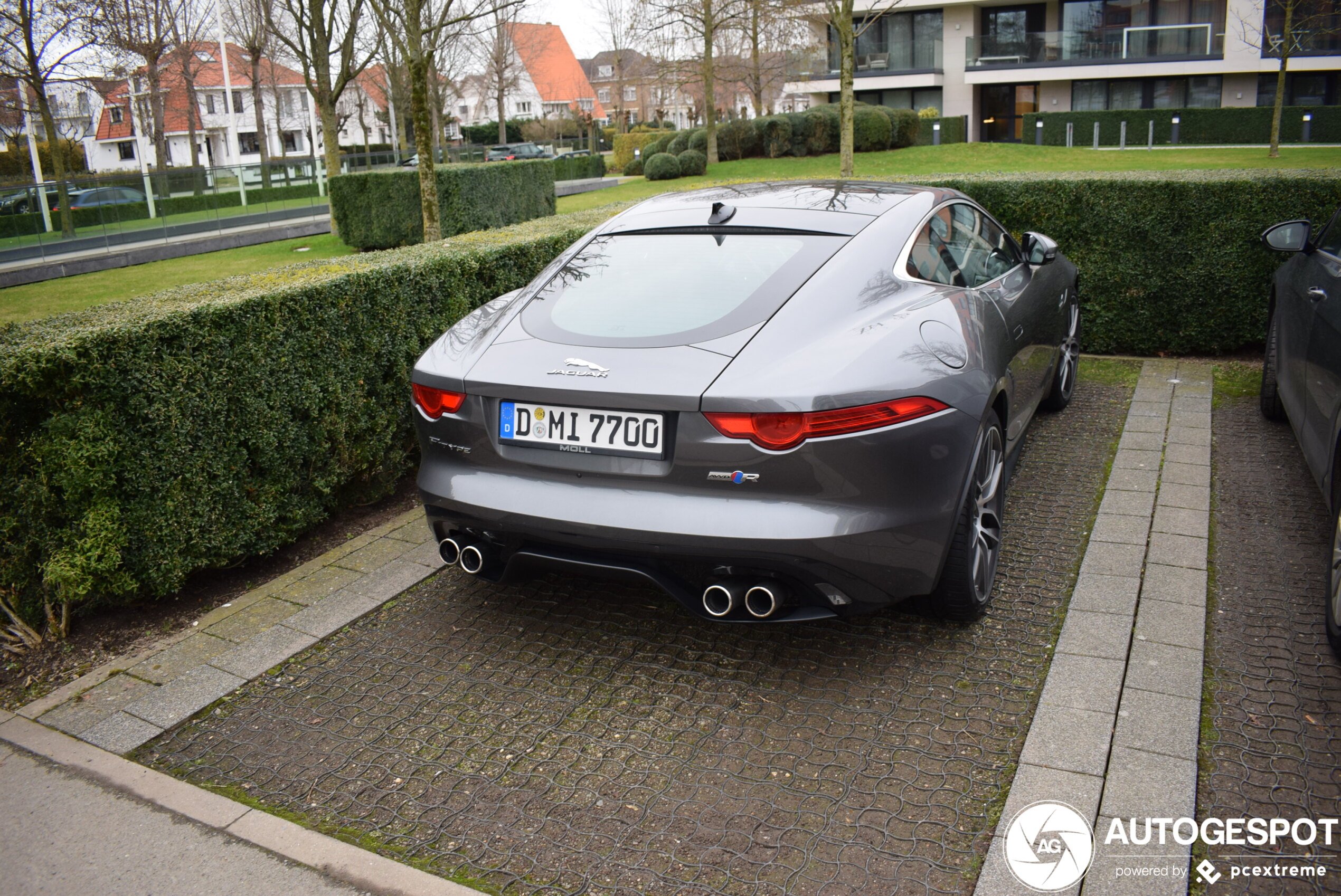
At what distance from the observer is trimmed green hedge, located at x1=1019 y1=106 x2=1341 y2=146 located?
36500 mm

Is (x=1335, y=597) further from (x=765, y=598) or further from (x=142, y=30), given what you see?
(x=142, y=30)

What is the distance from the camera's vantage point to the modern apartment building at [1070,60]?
3866 centimetres

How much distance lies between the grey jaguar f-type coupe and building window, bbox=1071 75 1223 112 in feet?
135

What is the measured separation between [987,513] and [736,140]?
35.7 meters

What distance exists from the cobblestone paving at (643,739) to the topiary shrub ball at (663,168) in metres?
32.3

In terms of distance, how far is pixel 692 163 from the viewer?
1384 inches

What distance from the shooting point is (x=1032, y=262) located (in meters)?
5.34

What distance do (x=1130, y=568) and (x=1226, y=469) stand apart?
1641mm

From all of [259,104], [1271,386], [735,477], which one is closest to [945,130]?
[259,104]

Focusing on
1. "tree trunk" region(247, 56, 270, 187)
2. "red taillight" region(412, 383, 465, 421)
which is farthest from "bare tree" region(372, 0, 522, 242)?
"tree trunk" region(247, 56, 270, 187)

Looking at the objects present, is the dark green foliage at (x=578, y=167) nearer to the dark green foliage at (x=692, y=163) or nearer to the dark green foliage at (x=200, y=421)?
the dark green foliage at (x=692, y=163)

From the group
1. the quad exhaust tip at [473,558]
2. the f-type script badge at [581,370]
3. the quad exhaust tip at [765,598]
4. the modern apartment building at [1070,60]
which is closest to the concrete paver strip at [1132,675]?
the quad exhaust tip at [765,598]

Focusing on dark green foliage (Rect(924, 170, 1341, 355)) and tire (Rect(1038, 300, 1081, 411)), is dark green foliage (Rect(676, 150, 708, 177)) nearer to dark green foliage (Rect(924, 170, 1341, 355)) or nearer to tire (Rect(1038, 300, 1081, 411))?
dark green foliage (Rect(924, 170, 1341, 355))

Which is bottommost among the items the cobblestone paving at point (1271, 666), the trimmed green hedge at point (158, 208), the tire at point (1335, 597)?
the cobblestone paving at point (1271, 666)
